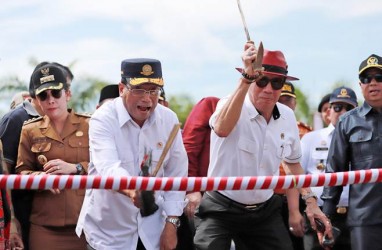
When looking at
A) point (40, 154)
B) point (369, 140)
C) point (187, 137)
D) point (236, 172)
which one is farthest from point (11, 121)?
point (369, 140)

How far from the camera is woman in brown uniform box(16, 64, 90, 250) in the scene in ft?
23.4

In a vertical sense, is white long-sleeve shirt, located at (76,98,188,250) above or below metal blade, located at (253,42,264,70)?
below

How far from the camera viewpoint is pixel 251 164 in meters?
6.65

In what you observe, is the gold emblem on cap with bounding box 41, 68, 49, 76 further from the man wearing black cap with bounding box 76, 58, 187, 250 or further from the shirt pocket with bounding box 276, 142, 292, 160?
the shirt pocket with bounding box 276, 142, 292, 160

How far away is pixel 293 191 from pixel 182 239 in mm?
1552

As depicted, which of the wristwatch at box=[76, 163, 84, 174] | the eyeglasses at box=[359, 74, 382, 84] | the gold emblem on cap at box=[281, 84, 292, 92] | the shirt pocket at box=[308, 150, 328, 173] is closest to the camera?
the wristwatch at box=[76, 163, 84, 174]

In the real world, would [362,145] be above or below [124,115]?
below

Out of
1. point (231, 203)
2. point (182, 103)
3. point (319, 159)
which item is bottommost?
point (182, 103)

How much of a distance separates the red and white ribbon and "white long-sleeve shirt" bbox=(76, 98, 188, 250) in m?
0.66

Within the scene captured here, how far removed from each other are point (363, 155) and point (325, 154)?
211cm

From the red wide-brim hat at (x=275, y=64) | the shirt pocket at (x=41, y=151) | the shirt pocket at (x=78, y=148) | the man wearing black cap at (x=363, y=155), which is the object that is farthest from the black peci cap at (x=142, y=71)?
the man wearing black cap at (x=363, y=155)

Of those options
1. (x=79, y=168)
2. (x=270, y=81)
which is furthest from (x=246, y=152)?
(x=79, y=168)

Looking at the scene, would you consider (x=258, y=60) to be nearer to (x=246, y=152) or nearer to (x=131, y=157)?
(x=246, y=152)

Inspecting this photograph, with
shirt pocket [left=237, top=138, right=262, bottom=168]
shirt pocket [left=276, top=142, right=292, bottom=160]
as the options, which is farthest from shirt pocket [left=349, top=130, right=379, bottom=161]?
shirt pocket [left=237, top=138, right=262, bottom=168]
